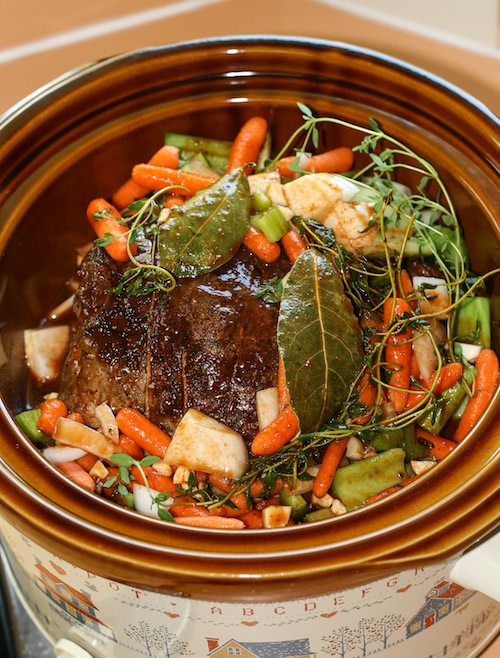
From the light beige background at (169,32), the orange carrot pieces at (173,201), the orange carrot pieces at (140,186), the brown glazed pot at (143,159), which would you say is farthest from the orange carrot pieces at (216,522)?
the light beige background at (169,32)

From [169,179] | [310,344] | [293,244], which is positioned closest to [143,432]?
[310,344]

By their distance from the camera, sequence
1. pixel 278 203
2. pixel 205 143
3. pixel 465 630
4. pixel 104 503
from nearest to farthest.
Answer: pixel 104 503 < pixel 465 630 < pixel 278 203 < pixel 205 143

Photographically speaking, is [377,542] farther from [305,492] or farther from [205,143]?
[205,143]

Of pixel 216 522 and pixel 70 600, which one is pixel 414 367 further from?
pixel 70 600

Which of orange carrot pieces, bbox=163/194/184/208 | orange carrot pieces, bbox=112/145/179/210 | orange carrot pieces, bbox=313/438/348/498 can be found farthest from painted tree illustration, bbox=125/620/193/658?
orange carrot pieces, bbox=112/145/179/210

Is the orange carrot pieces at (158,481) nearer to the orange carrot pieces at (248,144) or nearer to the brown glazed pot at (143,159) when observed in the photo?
the brown glazed pot at (143,159)

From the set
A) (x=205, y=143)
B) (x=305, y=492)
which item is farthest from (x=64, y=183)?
(x=305, y=492)
